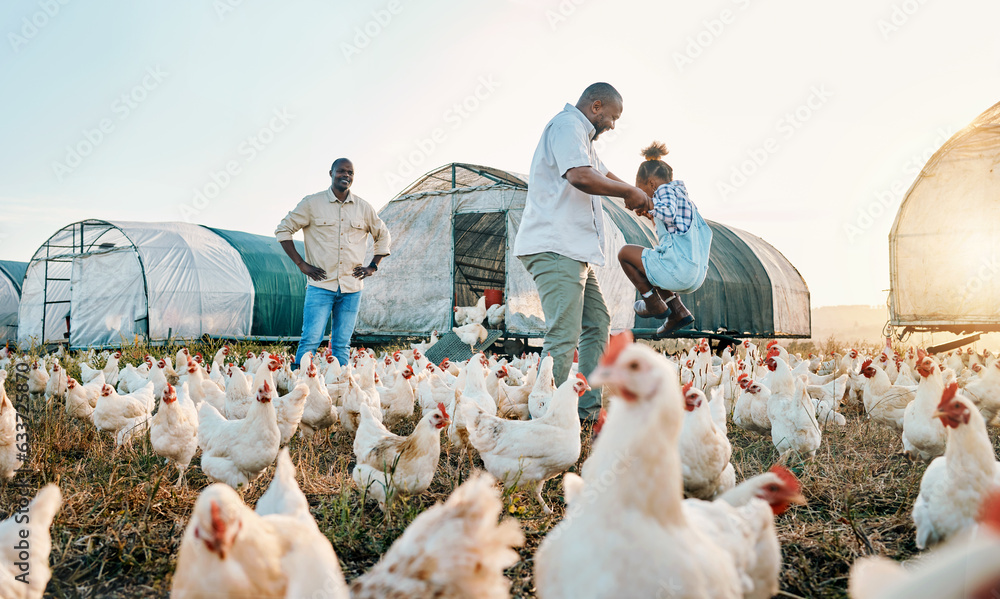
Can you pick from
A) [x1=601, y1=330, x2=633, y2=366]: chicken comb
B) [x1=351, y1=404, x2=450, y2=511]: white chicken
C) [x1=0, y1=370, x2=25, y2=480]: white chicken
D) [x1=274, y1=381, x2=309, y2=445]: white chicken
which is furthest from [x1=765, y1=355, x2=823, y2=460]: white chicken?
[x1=0, y1=370, x2=25, y2=480]: white chicken

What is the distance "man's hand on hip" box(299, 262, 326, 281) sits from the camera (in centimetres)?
618

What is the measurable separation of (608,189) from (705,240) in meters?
0.81

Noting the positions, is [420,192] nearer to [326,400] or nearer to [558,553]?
Result: [326,400]

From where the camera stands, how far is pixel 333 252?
6453mm

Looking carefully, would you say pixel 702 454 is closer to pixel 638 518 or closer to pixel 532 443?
pixel 532 443

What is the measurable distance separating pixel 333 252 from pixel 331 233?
243 millimetres

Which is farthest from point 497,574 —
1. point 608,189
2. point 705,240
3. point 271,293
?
point 271,293

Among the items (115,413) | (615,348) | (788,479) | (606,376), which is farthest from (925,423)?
(115,413)

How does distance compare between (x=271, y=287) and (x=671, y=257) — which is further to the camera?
(x=271, y=287)

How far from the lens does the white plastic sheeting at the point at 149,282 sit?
1387 centimetres

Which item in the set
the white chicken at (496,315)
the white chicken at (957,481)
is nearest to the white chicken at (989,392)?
the white chicken at (957,481)

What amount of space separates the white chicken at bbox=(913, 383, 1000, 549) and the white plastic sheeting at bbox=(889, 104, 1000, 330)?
10.4m

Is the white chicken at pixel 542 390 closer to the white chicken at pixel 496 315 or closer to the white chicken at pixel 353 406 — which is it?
the white chicken at pixel 353 406

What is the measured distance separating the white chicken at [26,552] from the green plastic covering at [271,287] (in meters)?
14.6
